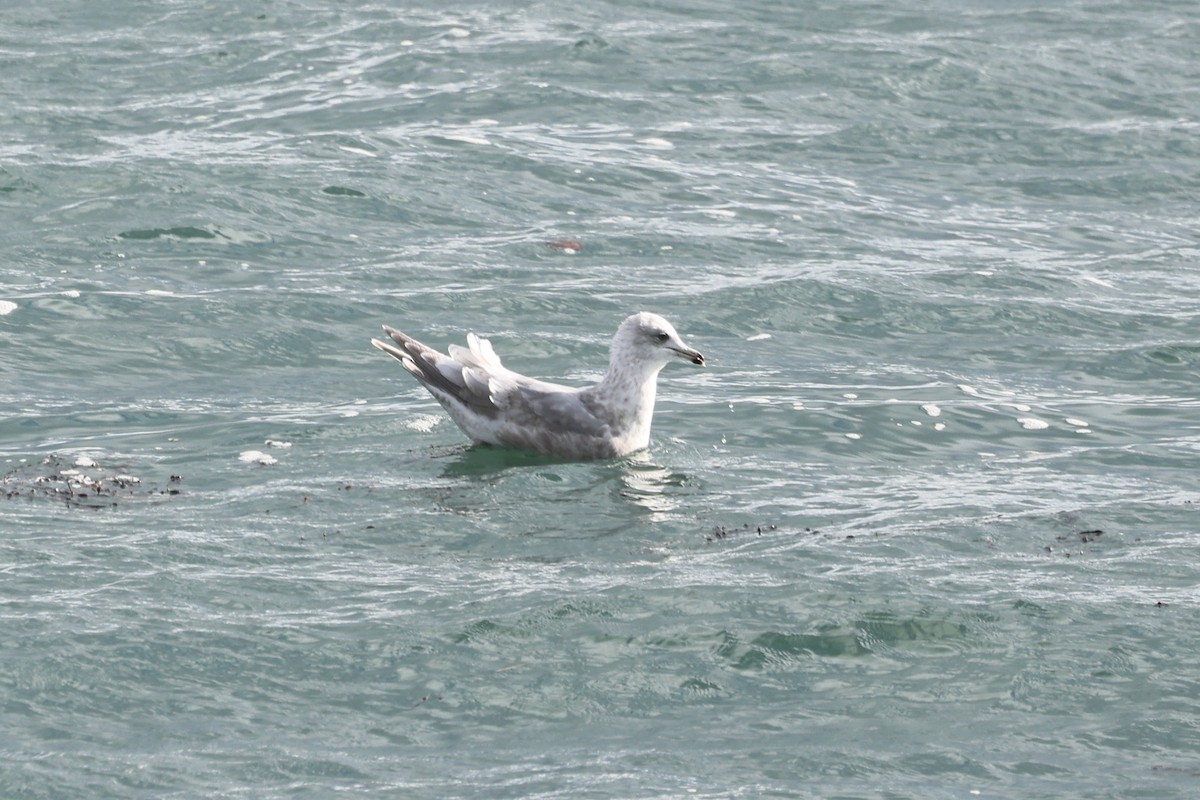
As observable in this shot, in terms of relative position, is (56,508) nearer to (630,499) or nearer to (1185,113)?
(630,499)

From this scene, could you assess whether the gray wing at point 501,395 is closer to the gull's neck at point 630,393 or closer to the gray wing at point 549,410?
the gray wing at point 549,410

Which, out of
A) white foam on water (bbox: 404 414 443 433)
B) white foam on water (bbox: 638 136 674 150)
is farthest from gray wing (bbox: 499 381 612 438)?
white foam on water (bbox: 638 136 674 150)

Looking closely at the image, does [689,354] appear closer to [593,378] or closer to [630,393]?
[630,393]

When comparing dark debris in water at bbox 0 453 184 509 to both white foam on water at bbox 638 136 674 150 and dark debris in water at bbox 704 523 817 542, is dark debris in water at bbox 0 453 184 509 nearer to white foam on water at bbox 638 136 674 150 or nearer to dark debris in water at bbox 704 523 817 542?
dark debris in water at bbox 704 523 817 542

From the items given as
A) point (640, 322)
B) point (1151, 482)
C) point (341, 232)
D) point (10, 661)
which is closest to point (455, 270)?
point (341, 232)

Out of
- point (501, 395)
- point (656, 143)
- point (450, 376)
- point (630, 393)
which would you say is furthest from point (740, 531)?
point (656, 143)

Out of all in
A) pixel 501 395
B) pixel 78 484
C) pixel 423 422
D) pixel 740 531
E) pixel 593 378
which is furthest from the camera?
pixel 593 378

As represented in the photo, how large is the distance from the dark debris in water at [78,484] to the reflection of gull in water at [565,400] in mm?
2066

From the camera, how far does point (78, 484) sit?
40.8ft

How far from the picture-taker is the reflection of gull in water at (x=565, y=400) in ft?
44.2

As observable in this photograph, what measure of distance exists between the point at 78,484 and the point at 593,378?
465 cm

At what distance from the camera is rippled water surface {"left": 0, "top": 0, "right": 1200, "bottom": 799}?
930 centimetres

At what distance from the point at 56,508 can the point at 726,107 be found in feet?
46.2

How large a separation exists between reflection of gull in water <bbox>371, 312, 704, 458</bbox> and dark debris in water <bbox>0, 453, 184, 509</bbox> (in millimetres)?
2066
